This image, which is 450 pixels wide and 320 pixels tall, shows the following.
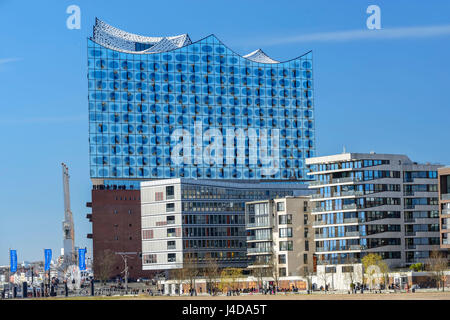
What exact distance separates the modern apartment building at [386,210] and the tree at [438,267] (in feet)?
26.9

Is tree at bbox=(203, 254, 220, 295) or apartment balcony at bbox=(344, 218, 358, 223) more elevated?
apartment balcony at bbox=(344, 218, 358, 223)

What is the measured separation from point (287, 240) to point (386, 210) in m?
19.4

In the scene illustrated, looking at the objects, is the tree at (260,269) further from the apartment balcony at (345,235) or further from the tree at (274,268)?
the apartment balcony at (345,235)

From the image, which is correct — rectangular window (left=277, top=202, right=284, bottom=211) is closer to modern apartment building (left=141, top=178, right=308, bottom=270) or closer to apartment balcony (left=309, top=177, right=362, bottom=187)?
apartment balcony (left=309, top=177, right=362, bottom=187)

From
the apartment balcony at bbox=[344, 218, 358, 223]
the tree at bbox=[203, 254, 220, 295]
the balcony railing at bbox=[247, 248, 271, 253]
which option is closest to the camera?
the apartment balcony at bbox=[344, 218, 358, 223]

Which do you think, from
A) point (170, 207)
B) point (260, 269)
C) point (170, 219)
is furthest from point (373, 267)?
point (170, 207)

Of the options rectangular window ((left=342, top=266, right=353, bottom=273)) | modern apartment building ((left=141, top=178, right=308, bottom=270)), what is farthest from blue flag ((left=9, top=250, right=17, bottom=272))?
rectangular window ((left=342, top=266, right=353, bottom=273))

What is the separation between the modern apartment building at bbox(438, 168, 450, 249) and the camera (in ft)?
488

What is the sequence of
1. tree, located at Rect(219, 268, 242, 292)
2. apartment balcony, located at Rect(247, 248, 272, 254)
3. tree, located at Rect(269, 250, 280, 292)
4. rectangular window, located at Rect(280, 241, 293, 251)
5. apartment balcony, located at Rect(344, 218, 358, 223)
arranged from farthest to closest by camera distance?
apartment balcony, located at Rect(247, 248, 272, 254) < rectangular window, located at Rect(280, 241, 293, 251) < tree, located at Rect(269, 250, 280, 292) < tree, located at Rect(219, 268, 242, 292) < apartment balcony, located at Rect(344, 218, 358, 223)

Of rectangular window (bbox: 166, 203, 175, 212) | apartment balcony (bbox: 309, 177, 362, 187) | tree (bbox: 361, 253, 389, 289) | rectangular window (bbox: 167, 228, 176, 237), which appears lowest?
tree (bbox: 361, 253, 389, 289)

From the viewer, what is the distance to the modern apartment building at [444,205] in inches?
5851

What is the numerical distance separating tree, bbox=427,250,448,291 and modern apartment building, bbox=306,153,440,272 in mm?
8190

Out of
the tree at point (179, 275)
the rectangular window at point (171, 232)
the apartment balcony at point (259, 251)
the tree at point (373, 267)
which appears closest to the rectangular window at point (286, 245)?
the apartment balcony at point (259, 251)
